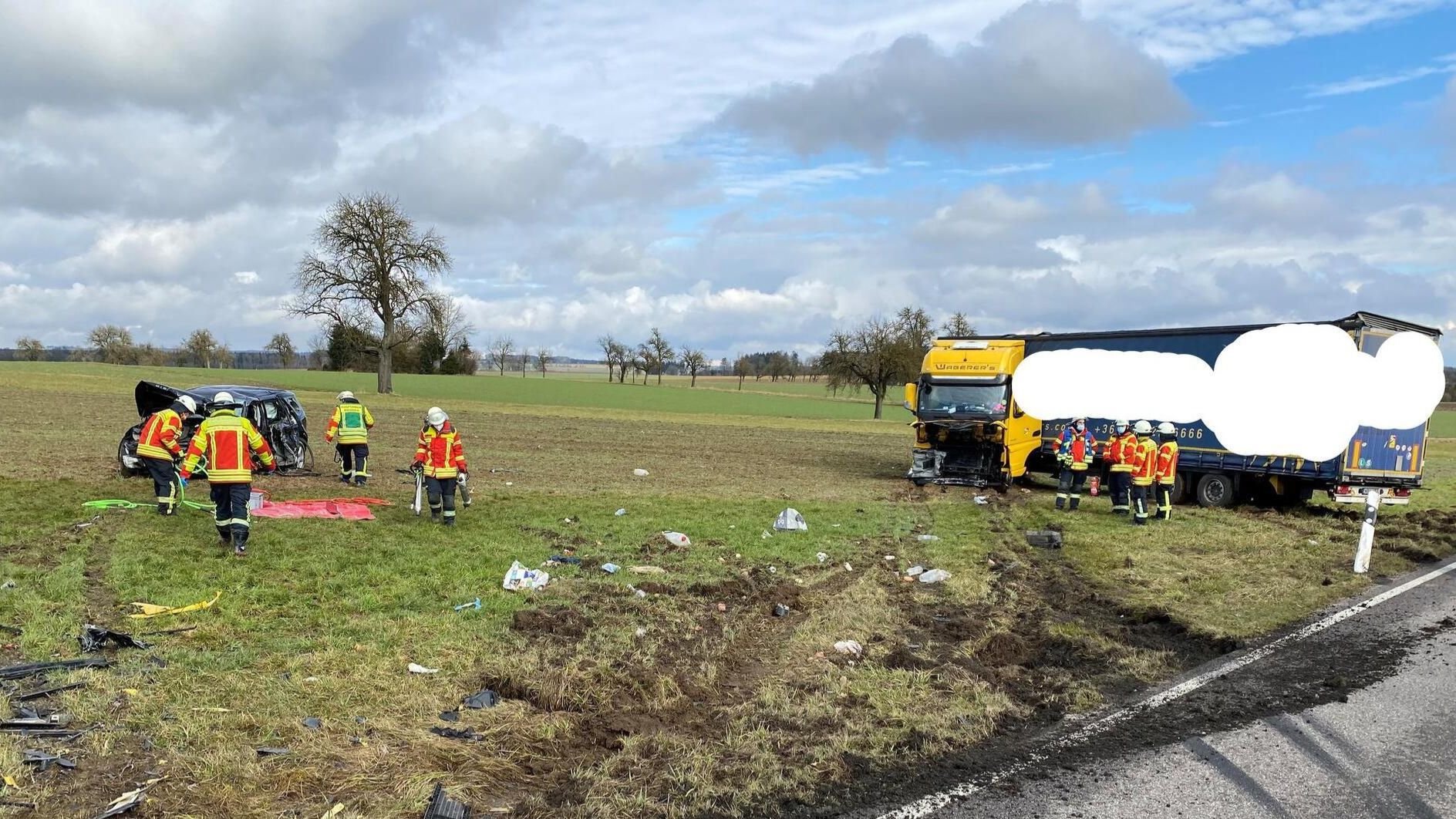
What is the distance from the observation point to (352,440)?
50.3 ft

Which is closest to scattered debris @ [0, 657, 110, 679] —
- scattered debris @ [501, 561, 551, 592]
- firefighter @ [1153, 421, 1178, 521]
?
scattered debris @ [501, 561, 551, 592]

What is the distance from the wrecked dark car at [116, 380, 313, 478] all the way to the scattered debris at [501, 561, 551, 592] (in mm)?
6719

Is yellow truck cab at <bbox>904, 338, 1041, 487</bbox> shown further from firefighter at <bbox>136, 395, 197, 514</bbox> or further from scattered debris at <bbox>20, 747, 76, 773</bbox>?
scattered debris at <bbox>20, 747, 76, 773</bbox>

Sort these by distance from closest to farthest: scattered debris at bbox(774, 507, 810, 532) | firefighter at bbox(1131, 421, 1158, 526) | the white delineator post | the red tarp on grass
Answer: the white delineator post, the red tarp on grass, scattered debris at bbox(774, 507, 810, 532), firefighter at bbox(1131, 421, 1158, 526)

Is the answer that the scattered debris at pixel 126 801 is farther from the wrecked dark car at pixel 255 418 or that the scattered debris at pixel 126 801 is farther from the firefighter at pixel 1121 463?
the firefighter at pixel 1121 463

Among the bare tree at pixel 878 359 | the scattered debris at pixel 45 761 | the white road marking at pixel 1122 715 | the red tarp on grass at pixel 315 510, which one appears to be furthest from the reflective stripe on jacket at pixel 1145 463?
the bare tree at pixel 878 359

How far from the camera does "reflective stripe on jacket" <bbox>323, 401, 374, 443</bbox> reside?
15.3 meters

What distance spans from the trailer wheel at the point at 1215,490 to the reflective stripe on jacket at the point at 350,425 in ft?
49.1

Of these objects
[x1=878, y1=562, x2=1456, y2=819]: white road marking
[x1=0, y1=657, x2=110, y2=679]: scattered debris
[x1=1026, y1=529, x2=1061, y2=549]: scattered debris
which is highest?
[x1=0, y1=657, x2=110, y2=679]: scattered debris

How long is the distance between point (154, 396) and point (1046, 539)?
1305 cm

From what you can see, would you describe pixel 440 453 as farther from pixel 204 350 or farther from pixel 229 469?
pixel 204 350

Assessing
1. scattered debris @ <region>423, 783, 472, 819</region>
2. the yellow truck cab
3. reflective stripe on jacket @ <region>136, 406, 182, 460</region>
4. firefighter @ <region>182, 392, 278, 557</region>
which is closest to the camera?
scattered debris @ <region>423, 783, 472, 819</region>

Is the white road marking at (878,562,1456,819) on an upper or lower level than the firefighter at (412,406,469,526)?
lower

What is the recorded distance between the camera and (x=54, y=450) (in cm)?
1748
